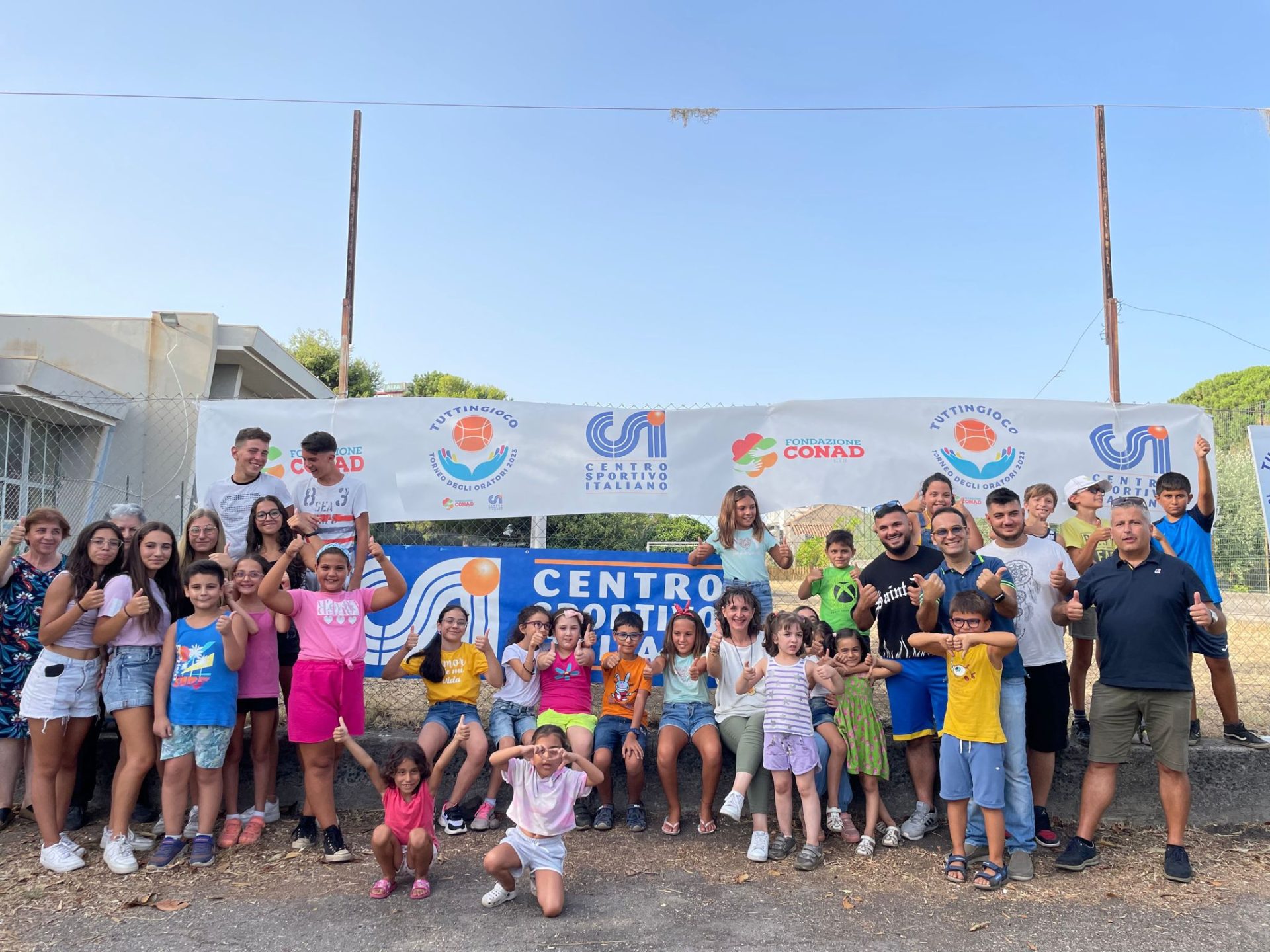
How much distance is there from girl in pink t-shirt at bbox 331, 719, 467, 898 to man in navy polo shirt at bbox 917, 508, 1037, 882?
2605mm

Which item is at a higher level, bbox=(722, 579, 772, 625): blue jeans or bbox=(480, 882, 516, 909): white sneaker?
bbox=(722, 579, 772, 625): blue jeans

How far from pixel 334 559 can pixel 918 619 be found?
122 inches

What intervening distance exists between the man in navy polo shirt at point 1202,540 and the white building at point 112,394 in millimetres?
7248

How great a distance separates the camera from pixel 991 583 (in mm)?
4230

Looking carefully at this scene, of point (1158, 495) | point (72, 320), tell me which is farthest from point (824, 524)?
point (72, 320)

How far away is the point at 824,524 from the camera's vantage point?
6883 millimetres

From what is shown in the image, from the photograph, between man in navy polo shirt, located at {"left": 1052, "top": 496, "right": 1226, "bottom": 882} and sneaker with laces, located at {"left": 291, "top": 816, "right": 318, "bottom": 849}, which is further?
sneaker with laces, located at {"left": 291, "top": 816, "right": 318, "bottom": 849}

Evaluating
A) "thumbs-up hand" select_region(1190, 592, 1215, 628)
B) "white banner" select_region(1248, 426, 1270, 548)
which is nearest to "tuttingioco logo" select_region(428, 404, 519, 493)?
"thumbs-up hand" select_region(1190, 592, 1215, 628)

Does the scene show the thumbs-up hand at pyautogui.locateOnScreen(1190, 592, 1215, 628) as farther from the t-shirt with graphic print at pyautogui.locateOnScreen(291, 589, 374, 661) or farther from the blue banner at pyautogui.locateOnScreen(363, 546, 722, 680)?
the t-shirt with graphic print at pyautogui.locateOnScreen(291, 589, 374, 661)

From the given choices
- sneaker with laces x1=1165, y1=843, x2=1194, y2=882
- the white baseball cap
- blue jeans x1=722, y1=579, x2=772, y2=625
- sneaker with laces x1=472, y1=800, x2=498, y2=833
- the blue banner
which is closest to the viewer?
sneaker with laces x1=1165, y1=843, x2=1194, y2=882

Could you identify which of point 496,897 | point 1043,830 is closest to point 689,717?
point 496,897

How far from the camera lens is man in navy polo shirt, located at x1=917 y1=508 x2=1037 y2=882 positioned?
422 cm

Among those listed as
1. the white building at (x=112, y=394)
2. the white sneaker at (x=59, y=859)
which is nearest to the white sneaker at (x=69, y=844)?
the white sneaker at (x=59, y=859)

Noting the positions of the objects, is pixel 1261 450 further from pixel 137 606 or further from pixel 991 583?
pixel 137 606
